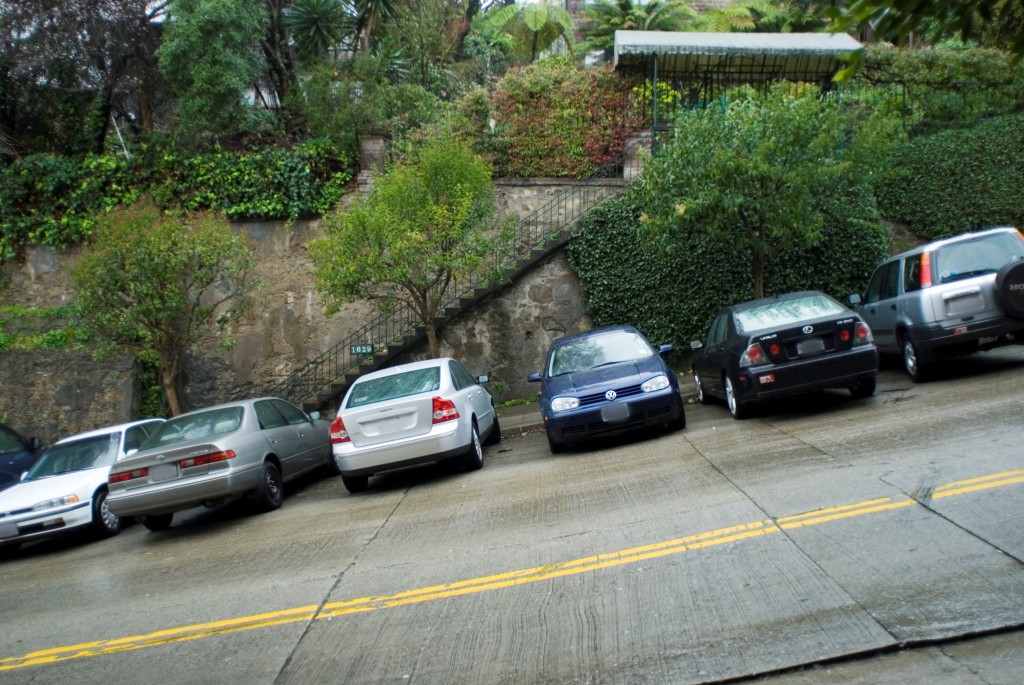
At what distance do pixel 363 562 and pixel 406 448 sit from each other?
3277 mm

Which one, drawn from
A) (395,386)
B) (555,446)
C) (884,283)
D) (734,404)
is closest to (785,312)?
(734,404)

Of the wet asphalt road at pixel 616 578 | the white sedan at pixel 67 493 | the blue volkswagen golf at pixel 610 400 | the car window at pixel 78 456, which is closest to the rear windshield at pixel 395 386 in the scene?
the wet asphalt road at pixel 616 578

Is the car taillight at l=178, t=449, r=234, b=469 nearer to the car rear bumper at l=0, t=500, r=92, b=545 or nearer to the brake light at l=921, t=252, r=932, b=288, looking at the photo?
the car rear bumper at l=0, t=500, r=92, b=545

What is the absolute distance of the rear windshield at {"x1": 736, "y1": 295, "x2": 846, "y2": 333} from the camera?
11664mm

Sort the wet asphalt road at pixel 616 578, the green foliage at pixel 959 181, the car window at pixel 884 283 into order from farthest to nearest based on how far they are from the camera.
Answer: the green foliage at pixel 959 181 < the car window at pixel 884 283 < the wet asphalt road at pixel 616 578

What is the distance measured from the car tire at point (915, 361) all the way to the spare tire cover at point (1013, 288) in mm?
1251

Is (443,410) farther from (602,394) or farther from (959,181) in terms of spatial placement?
(959,181)

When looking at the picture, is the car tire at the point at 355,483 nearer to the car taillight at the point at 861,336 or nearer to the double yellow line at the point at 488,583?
the double yellow line at the point at 488,583

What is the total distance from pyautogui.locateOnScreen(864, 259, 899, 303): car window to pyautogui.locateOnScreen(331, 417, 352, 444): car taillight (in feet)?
25.8

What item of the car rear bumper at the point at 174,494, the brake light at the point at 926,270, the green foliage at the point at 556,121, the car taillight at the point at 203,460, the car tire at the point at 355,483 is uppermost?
the green foliage at the point at 556,121

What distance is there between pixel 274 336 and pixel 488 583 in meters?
14.7

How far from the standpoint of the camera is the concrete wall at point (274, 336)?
1873 cm

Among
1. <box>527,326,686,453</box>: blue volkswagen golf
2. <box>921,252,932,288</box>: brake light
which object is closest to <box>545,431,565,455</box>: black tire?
<box>527,326,686,453</box>: blue volkswagen golf

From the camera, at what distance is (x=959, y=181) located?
18719 millimetres
